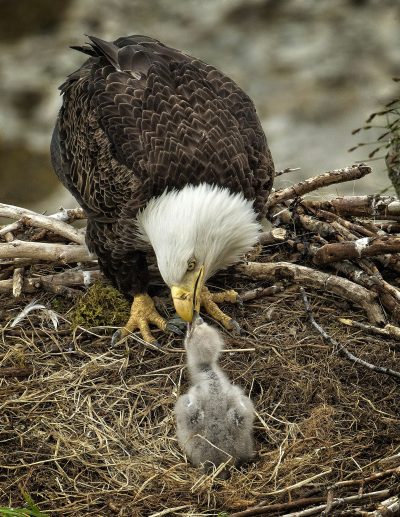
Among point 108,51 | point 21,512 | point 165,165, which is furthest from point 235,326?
point 21,512

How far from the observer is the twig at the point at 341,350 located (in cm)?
415

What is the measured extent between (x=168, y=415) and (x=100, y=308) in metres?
0.91

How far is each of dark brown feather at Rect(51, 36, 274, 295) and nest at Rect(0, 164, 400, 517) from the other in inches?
18.0

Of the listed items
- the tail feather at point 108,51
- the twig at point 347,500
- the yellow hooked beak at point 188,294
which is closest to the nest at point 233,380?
the twig at point 347,500

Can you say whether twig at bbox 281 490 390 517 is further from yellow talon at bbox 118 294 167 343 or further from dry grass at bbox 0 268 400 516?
yellow talon at bbox 118 294 167 343

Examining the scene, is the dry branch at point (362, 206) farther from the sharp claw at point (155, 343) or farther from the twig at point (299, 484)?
the twig at point (299, 484)

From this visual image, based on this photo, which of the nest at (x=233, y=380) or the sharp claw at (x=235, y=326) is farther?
the sharp claw at (x=235, y=326)

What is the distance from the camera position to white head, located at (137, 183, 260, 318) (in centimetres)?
411

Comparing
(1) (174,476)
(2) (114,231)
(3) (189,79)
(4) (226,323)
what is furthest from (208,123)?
(1) (174,476)

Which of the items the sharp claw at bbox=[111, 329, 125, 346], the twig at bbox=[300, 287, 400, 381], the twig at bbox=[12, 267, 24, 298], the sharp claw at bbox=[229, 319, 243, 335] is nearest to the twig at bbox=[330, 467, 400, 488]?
the twig at bbox=[300, 287, 400, 381]

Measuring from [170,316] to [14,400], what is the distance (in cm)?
104

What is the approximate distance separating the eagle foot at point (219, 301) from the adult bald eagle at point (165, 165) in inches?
0.4

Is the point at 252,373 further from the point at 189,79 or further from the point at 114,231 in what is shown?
the point at 189,79

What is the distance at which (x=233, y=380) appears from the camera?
14.1 ft
